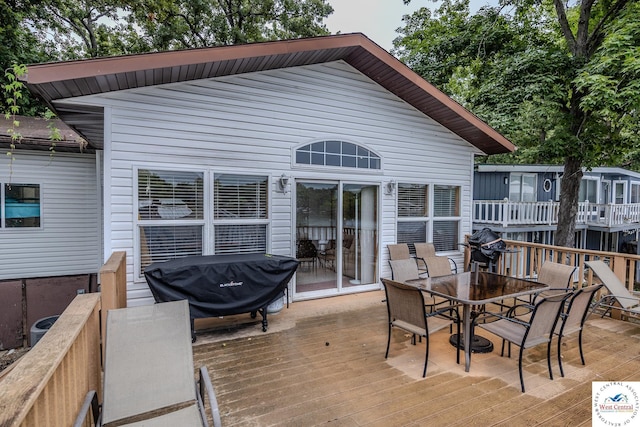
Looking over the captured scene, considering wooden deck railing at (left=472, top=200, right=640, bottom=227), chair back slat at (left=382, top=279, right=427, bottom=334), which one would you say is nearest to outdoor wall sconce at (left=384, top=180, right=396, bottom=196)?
chair back slat at (left=382, top=279, right=427, bottom=334)

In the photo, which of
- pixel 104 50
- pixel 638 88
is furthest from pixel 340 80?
pixel 104 50

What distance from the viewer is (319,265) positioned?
5.65 meters

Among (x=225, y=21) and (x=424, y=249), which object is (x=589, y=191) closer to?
(x=424, y=249)

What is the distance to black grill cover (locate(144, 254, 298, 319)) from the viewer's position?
3666mm

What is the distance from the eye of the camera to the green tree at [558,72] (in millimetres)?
6836

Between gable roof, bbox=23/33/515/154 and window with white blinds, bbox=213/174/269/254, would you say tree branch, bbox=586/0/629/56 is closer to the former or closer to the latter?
gable roof, bbox=23/33/515/154

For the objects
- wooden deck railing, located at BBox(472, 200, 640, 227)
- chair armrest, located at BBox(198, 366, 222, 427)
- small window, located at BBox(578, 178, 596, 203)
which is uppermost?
small window, located at BBox(578, 178, 596, 203)

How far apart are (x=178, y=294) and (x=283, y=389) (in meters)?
1.69

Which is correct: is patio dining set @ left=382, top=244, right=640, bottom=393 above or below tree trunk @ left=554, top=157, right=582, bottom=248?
below

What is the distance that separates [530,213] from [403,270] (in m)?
9.41

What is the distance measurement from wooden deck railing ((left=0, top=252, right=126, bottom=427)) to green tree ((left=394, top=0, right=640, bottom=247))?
8860mm

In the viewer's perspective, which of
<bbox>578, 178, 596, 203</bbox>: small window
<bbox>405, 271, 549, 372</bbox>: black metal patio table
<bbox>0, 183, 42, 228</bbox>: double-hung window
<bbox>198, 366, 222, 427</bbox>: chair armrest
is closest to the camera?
<bbox>198, 366, 222, 427</bbox>: chair armrest

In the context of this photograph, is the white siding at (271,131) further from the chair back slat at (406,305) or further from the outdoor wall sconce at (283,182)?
the chair back slat at (406,305)

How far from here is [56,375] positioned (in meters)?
1.50
